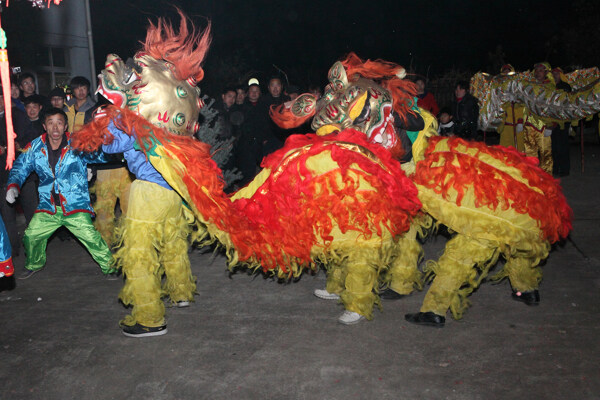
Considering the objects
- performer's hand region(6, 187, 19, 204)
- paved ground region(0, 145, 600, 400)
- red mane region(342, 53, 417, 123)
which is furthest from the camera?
performer's hand region(6, 187, 19, 204)

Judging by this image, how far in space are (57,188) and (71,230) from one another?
1.20ft

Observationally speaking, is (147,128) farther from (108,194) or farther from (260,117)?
(260,117)

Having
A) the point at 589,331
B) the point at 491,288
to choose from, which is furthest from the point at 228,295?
the point at 589,331

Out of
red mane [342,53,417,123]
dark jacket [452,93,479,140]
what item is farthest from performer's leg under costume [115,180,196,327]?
dark jacket [452,93,479,140]

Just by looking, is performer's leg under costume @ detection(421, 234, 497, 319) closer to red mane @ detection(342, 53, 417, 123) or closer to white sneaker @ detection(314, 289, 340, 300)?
white sneaker @ detection(314, 289, 340, 300)

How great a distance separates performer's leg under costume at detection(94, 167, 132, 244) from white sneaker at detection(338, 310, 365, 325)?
2.65 metres

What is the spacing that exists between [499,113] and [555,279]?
3.85m

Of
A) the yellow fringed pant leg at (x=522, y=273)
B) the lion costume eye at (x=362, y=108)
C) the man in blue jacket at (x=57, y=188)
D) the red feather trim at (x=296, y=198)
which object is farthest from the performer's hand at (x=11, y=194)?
the yellow fringed pant leg at (x=522, y=273)

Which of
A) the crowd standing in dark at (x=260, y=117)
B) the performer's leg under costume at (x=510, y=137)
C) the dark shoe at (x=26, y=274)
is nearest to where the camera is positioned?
the dark shoe at (x=26, y=274)

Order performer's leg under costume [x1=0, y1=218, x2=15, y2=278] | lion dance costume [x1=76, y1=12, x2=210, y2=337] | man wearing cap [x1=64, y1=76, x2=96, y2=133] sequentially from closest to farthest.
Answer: lion dance costume [x1=76, y1=12, x2=210, y2=337]
performer's leg under costume [x1=0, y1=218, x2=15, y2=278]
man wearing cap [x1=64, y1=76, x2=96, y2=133]

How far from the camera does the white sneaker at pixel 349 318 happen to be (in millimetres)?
3602

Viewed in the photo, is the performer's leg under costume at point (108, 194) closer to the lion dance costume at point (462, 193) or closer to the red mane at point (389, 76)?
the lion dance costume at point (462, 193)

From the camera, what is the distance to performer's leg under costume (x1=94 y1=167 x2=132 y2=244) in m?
5.27

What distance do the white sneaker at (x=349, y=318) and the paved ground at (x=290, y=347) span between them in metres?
0.05
